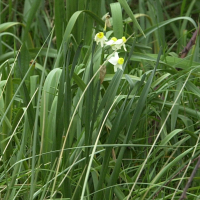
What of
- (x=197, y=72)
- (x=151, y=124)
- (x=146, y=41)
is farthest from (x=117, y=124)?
(x=146, y=41)

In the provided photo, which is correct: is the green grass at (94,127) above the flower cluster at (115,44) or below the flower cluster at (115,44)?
below

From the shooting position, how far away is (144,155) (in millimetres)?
1330

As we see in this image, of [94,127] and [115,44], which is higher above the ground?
[115,44]

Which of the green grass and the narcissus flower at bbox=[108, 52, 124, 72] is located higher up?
the narcissus flower at bbox=[108, 52, 124, 72]

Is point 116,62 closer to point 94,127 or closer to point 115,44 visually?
point 115,44

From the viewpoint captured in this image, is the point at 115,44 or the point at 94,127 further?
the point at 94,127

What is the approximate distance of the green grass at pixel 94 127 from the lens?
1014 mm

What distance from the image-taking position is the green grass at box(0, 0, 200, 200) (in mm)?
1014

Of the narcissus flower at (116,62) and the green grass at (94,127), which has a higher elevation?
the narcissus flower at (116,62)

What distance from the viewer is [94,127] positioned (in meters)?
1.23

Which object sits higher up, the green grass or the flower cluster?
the flower cluster

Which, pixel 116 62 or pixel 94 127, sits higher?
pixel 116 62

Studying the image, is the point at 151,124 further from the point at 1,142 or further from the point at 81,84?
the point at 1,142

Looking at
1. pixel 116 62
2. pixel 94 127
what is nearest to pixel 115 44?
pixel 116 62
